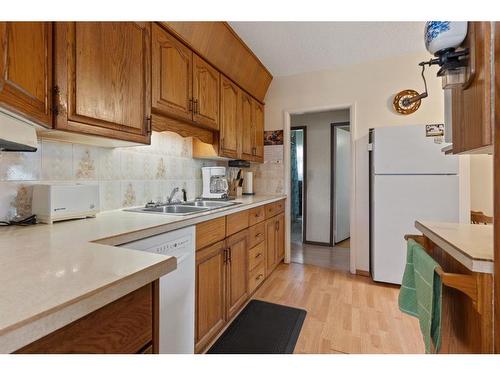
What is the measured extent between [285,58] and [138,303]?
2.80 m

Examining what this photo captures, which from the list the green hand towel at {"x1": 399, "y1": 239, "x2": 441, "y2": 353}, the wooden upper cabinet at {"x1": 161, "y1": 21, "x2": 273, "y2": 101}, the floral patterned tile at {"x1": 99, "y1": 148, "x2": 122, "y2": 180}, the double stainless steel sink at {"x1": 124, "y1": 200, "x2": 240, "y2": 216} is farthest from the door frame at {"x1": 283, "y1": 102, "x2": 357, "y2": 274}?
the floral patterned tile at {"x1": 99, "y1": 148, "x2": 122, "y2": 180}

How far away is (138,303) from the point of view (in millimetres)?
623

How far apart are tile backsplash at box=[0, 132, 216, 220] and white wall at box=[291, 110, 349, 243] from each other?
2.21m

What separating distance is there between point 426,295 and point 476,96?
679 mm

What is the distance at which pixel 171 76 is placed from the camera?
1.67 metres

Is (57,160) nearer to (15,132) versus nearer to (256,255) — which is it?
(15,132)

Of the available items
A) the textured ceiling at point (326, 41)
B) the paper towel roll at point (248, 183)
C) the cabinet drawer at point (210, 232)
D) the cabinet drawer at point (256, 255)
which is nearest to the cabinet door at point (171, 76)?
the textured ceiling at point (326, 41)

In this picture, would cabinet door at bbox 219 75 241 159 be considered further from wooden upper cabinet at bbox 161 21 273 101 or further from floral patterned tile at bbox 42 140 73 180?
floral patterned tile at bbox 42 140 73 180

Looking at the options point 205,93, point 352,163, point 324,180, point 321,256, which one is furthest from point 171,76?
point 324,180

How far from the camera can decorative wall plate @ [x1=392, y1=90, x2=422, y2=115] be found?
101 inches

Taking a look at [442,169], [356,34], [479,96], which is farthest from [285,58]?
[479,96]

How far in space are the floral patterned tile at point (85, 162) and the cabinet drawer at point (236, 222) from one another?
91cm

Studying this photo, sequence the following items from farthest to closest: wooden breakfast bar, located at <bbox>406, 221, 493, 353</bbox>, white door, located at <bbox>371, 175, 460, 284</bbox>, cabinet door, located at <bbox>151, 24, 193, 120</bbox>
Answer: white door, located at <bbox>371, 175, 460, 284</bbox>
cabinet door, located at <bbox>151, 24, 193, 120</bbox>
wooden breakfast bar, located at <bbox>406, 221, 493, 353</bbox>
